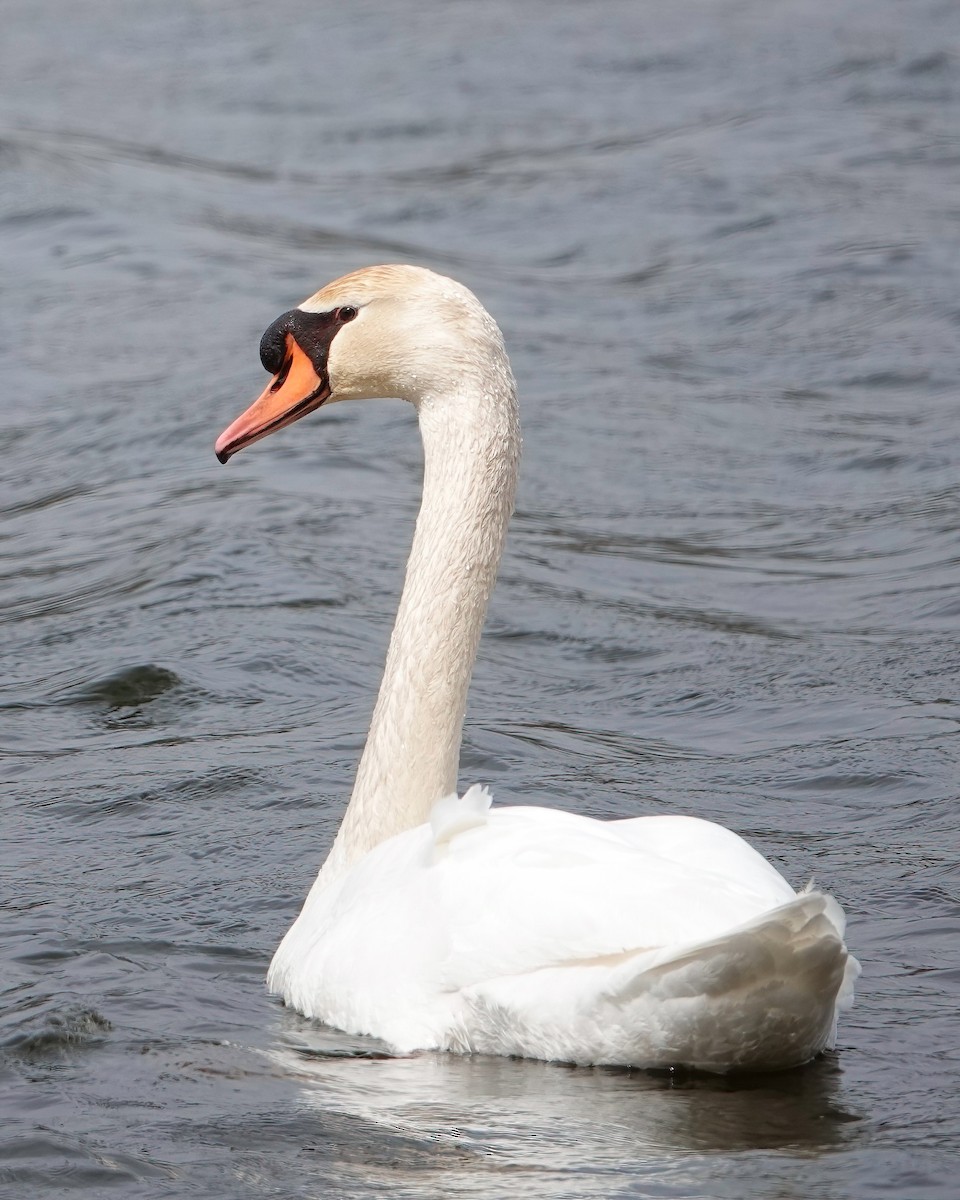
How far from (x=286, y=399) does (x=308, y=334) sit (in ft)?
0.65

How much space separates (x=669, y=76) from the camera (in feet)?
65.7

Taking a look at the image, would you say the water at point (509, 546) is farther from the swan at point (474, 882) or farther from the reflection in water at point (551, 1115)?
the swan at point (474, 882)

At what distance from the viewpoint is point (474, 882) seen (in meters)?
4.89

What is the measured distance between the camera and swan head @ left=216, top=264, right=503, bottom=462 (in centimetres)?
572

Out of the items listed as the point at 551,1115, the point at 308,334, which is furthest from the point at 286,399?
the point at 551,1115

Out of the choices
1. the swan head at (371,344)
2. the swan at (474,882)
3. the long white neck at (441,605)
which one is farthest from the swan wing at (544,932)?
the swan head at (371,344)

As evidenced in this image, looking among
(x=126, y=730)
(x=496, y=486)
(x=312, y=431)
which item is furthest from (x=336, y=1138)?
(x=312, y=431)

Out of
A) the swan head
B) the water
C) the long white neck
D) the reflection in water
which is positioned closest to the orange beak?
the swan head

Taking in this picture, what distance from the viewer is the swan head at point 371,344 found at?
572 cm

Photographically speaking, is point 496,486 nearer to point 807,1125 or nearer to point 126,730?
point 807,1125

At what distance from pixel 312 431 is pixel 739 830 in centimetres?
617

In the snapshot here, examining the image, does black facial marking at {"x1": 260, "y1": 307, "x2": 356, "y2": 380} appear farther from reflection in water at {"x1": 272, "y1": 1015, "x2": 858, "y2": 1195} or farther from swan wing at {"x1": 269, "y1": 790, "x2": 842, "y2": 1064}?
reflection in water at {"x1": 272, "y1": 1015, "x2": 858, "y2": 1195}

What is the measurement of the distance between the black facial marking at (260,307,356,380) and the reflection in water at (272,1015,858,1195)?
6.45 ft

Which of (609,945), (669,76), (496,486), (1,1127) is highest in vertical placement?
(669,76)
